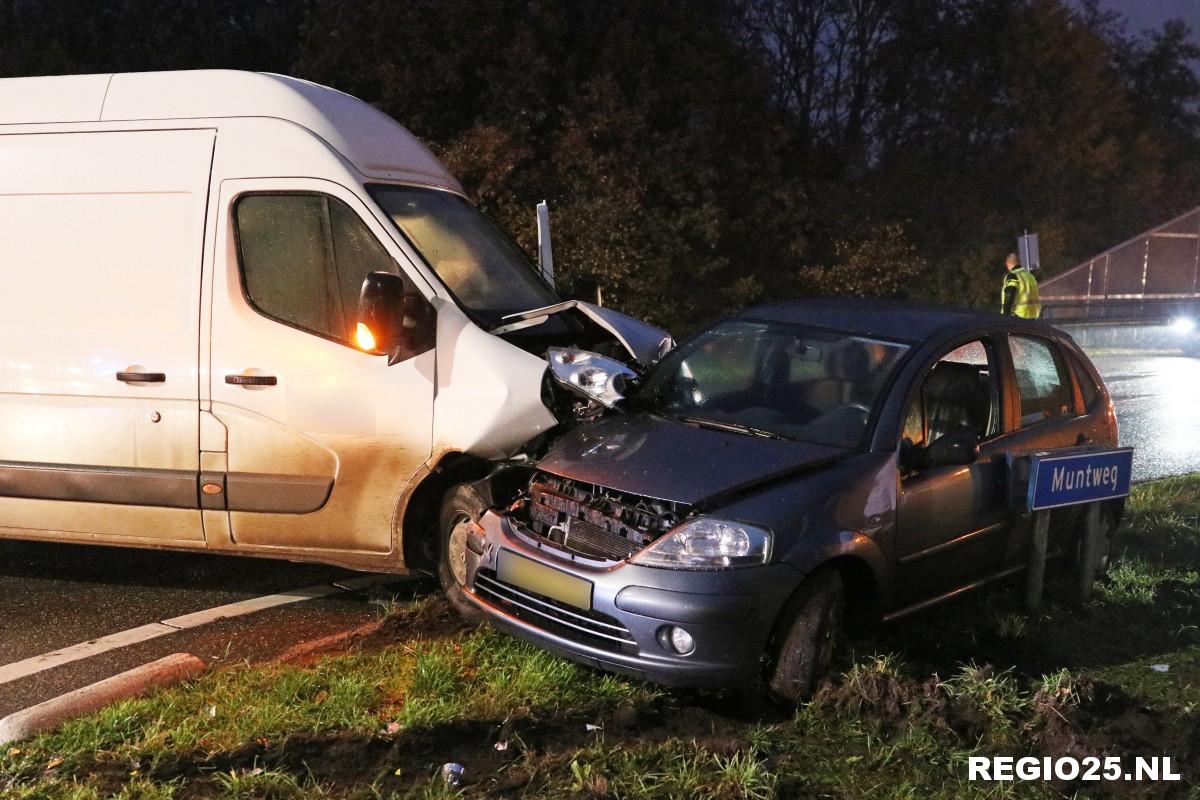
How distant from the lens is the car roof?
5648 mm

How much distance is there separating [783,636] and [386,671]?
A: 157cm

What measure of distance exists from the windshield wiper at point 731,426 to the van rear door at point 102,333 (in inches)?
90.3

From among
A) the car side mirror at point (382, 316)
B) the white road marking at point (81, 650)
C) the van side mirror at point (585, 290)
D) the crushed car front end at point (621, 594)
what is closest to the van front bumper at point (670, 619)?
the crushed car front end at point (621, 594)

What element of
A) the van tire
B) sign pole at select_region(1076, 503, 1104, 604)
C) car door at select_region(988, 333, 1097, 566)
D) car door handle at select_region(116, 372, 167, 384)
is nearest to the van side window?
car door handle at select_region(116, 372, 167, 384)

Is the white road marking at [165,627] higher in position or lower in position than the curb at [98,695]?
lower

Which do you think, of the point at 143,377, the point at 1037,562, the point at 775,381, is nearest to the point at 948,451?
the point at 775,381

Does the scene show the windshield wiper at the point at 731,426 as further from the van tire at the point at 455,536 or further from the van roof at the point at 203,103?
the van roof at the point at 203,103

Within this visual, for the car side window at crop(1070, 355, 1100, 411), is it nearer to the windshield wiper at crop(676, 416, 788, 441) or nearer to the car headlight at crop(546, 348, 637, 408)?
the windshield wiper at crop(676, 416, 788, 441)

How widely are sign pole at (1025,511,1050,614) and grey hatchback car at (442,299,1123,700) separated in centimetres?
10

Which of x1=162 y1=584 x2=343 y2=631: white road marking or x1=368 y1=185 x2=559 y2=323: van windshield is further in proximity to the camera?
x1=368 y1=185 x2=559 y2=323: van windshield

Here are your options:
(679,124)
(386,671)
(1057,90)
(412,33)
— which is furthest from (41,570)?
(1057,90)

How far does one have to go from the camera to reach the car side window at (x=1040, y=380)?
600cm

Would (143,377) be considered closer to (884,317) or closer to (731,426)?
(731,426)

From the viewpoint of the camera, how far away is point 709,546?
4.50 metres
